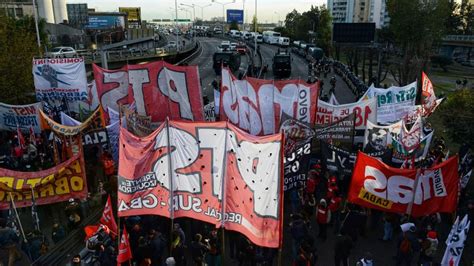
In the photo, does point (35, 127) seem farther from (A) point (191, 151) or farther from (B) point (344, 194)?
(B) point (344, 194)

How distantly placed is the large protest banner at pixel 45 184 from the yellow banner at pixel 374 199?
6.39 meters

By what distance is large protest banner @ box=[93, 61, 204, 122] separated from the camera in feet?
46.8

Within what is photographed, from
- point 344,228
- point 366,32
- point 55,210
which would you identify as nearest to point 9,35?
point 55,210

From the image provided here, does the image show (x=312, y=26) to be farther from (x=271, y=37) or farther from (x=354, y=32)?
(x=354, y=32)

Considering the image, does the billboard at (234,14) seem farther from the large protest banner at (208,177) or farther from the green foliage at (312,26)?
the large protest banner at (208,177)

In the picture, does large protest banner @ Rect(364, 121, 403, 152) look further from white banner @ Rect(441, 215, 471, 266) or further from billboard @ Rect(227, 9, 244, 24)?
billboard @ Rect(227, 9, 244, 24)

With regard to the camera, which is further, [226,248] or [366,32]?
[366,32]

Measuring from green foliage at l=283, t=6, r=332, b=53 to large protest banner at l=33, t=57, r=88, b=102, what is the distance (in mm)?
54735

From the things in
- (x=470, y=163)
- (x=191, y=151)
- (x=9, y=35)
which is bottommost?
(x=470, y=163)

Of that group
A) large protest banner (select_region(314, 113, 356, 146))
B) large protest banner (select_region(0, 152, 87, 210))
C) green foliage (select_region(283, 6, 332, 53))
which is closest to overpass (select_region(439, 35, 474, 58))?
green foliage (select_region(283, 6, 332, 53))

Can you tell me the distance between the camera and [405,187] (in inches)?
374

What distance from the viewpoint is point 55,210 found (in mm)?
12266

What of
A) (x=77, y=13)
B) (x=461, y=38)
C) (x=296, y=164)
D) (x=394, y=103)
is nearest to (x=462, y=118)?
(x=394, y=103)

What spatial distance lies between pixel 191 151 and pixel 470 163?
7978 millimetres
